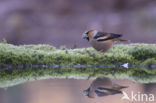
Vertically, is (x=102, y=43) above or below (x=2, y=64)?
above

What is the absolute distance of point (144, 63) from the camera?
1924mm

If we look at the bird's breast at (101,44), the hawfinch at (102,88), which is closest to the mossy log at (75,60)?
the bird's breast at (101,44)

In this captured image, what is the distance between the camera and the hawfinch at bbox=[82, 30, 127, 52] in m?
1.88

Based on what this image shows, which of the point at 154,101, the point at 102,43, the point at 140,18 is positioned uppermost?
the point at 140,18

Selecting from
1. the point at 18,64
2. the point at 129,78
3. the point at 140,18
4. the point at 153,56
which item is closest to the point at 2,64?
the point at 18,64

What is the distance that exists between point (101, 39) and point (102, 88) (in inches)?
35.6

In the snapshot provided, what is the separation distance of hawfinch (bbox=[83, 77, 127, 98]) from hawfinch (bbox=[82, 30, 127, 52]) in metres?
0.69

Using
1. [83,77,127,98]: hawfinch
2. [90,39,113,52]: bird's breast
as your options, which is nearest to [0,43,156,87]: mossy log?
[90,39,113,52]: bird's breast

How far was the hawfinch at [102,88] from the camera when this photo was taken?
92 cm

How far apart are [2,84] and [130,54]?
1.14 m

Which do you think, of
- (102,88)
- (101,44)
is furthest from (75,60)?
(102,88)

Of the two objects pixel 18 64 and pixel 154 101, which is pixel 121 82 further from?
pixel 18 64

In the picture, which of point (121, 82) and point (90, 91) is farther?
point (121, 82)

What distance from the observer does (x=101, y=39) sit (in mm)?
1878
